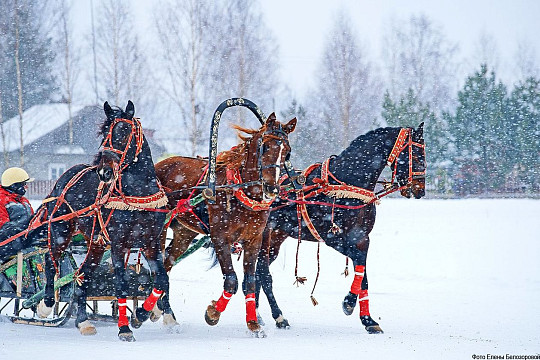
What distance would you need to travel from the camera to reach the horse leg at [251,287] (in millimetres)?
7789

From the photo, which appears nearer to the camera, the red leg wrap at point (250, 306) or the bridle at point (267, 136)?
the bridle at point (267, 136)

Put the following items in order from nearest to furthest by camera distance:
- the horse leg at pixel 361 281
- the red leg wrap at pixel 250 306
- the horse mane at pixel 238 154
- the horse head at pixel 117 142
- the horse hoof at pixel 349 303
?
the horse head at pixel 117 142 < the red leg wrap at pixel 250 306 < the horse mane at pixel 238 154 < the horse leg at pixel 361 281 < the horse hoof at pixel 349 303

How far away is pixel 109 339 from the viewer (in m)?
7.75

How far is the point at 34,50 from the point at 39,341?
2702 cm

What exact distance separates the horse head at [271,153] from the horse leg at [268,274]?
4.39ft

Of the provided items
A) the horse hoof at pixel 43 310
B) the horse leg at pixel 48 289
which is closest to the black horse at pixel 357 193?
the horse leg at pixel 48 289

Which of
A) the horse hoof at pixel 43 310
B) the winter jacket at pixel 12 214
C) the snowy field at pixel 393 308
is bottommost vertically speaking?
the snowy field at pixel 393 308

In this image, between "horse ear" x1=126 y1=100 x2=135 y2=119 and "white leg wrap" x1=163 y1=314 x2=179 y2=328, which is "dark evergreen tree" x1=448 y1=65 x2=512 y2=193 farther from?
"horse ear" x1=126 y1=100 x2=135 y2=119

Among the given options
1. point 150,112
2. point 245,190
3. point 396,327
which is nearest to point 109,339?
point 245,190

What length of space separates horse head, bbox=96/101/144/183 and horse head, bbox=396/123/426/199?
3077 mm

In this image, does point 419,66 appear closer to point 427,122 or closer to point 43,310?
point 427,122

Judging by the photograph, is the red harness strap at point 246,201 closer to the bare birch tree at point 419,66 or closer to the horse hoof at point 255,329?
the horse hoof at point 255,329

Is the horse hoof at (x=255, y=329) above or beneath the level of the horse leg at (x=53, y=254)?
beneath

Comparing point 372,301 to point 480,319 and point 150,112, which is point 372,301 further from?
point 150,112
